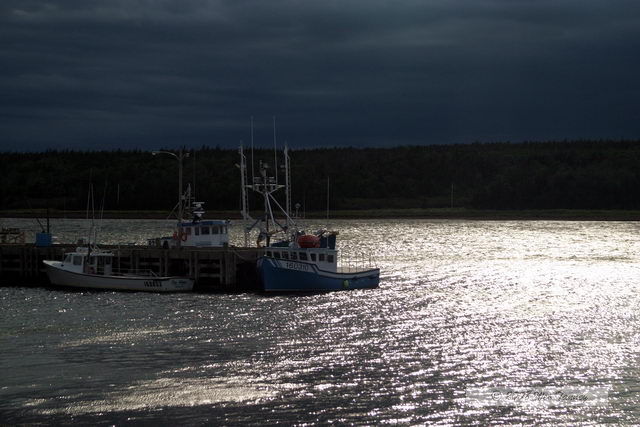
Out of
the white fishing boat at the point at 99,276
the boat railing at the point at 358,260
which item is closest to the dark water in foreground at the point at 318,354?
the white fishing boat at the point at 99,276

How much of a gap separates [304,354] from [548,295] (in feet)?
93.2

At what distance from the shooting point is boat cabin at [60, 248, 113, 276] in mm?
56844

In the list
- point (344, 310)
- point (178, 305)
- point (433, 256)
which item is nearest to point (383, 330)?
point (344, 310)

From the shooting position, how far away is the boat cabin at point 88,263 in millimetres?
56844

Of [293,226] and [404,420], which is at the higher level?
[293,226]

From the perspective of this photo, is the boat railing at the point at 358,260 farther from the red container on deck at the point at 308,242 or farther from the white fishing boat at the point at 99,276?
the white fishing boat at the point at 99,276

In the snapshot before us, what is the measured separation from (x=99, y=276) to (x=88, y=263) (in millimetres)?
1781

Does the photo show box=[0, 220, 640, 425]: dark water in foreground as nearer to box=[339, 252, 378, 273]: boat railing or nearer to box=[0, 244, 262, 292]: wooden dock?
box=[0, 244, 262, 292]: wooden dock

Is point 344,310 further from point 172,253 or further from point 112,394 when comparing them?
point 112,394

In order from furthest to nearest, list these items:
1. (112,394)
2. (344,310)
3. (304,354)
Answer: (344,310), (304,354), (112,394)

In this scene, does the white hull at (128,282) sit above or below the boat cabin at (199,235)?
below

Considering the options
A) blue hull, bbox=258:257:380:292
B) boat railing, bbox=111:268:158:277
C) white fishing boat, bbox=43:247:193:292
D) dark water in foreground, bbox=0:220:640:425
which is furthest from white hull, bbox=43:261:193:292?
blue hull, bbox=258:257:380:292

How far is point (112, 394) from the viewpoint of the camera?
28.1 m

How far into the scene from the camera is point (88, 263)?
57031 millimetres
